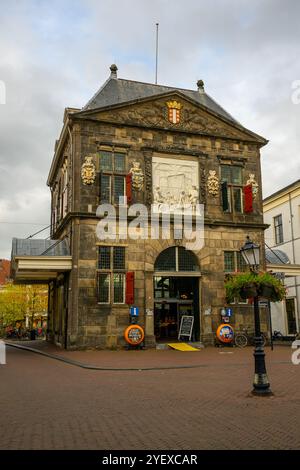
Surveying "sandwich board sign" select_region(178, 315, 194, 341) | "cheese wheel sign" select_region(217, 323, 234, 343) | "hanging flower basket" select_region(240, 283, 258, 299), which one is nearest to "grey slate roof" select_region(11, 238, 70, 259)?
"sandwich board sign" select_region(178, 315, 194, 341)

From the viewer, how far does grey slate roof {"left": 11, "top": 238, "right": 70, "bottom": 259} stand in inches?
915

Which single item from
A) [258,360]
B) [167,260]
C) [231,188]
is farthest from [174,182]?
[258,360]

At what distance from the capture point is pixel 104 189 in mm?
23516

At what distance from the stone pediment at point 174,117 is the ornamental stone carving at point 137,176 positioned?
2298 mm

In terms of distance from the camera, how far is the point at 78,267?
22.2 metres

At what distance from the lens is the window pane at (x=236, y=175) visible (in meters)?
26.3

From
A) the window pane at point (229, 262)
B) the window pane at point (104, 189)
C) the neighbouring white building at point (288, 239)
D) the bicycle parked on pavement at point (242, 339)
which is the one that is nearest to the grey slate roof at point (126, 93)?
the window pane at point (104, 189)

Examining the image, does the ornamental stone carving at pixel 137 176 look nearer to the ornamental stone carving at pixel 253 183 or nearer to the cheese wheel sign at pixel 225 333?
the ornamental stone carving at pixel 253 183

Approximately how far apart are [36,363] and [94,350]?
166 inches

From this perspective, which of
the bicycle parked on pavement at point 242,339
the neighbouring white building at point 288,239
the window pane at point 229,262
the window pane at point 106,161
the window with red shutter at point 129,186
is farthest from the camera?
the neighbouring white building at point 288,239

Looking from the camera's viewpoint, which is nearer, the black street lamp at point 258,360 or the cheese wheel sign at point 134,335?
the black street lamp at point 258,360

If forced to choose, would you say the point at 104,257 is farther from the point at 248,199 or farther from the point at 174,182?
the point at 248,199
